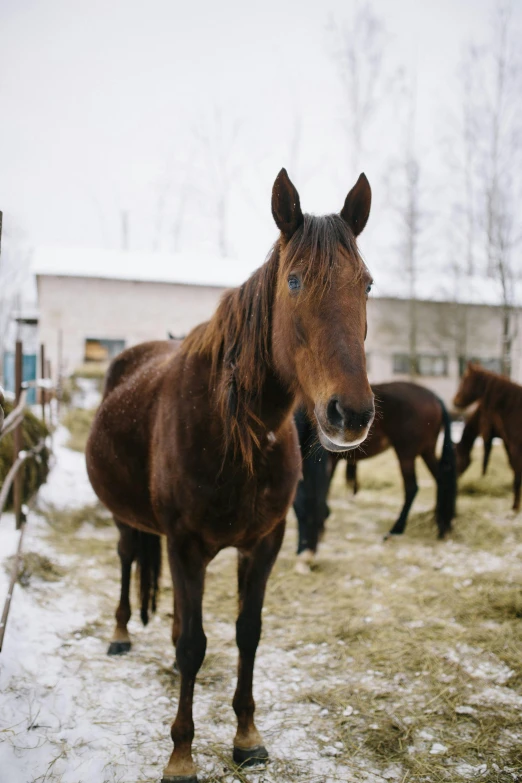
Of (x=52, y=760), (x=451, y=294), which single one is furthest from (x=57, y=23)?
(x=451, y=294)

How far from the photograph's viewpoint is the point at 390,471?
29.5 ft

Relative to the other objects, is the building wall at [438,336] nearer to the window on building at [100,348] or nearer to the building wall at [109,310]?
the building wall at [109,310]

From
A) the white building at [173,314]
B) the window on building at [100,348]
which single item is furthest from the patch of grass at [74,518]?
the window on building at [100,348]

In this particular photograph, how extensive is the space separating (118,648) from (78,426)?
23.6 feet

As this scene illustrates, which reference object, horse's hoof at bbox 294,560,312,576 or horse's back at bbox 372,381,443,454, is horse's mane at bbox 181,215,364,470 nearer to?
horse's hoof at bbox 294,560,312,576

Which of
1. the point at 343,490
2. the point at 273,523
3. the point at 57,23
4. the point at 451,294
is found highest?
the point at 57,23

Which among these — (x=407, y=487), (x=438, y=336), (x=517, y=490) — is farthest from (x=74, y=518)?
(x=438, y=336)

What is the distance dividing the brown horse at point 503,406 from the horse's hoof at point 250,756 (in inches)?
220

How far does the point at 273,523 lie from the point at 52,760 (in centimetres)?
127

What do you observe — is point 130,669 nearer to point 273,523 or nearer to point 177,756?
point 177,756

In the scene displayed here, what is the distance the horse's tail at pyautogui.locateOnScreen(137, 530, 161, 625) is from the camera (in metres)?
3.17

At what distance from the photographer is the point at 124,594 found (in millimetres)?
3285

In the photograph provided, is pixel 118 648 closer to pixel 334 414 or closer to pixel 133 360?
pixel 133 360

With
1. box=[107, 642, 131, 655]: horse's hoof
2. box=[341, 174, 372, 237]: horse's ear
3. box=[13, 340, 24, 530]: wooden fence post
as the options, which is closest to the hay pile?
box=[13, 340, 24, 530]: wooden fence post
